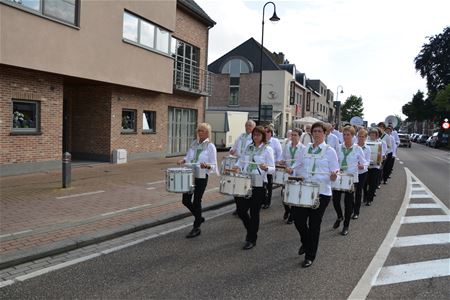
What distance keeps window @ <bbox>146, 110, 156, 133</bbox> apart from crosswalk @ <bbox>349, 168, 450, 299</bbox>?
11.4 meters

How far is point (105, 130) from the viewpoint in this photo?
15.7m

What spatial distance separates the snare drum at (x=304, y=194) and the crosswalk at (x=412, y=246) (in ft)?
3.50

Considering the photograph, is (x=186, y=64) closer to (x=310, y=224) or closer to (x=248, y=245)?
(x=248, y=245)

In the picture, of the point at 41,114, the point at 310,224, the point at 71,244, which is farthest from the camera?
the point at 41,114

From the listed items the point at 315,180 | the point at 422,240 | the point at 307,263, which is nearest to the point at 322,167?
the point at 315,180

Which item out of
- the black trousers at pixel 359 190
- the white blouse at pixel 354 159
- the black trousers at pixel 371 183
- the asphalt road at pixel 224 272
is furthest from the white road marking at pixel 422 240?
the black trousers at pixel 371 183

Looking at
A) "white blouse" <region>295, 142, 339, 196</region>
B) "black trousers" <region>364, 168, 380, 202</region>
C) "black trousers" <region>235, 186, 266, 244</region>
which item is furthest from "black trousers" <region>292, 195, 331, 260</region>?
"black trousers" <region>364, 168, 380, 202</region>

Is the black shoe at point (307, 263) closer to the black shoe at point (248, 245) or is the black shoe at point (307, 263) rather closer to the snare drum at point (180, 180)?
the black shoe at point (248, 245)

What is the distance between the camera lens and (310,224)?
5.32 meters

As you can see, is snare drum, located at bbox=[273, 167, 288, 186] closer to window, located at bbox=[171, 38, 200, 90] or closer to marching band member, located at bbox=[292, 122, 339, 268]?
marching band member, located at bbox=[292, 122, 339, 268]

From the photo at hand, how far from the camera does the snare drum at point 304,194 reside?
16.7 feet

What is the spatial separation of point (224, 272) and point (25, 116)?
9.58m

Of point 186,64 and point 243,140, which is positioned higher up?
point 186,64

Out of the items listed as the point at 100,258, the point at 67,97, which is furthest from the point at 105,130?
the point at 100,258
